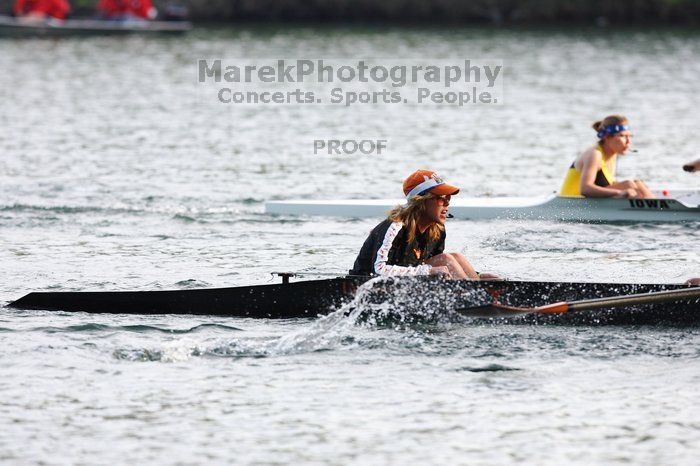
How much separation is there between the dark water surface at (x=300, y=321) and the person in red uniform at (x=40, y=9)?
55.8 feet

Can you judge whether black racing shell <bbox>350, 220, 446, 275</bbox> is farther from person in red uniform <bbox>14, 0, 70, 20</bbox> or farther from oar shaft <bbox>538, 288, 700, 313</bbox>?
person in red uniform <bbox>14, 0, 70, 20</bbox>

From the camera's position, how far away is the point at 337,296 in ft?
35.8

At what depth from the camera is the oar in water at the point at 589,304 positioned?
1028 cm

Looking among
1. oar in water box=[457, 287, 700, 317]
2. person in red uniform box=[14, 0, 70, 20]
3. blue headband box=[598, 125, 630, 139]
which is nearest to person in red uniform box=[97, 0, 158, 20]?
person in red uniform box=[14, 0, 70, 20]

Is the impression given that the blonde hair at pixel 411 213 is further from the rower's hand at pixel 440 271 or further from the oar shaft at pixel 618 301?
the oar shaft at pixel 618 301

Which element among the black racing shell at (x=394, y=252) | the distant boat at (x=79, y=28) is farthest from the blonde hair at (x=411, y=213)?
the distant boat at (x=79, y=28)

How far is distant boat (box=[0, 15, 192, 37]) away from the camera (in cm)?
4594

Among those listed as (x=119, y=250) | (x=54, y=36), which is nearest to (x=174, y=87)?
(x=54, y=36)

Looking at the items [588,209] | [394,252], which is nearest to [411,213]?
[394,252]

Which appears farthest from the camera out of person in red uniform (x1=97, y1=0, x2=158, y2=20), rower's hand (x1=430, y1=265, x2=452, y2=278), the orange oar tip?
person in red uniform (x1=97, y1=0, x2=158, y2=20)

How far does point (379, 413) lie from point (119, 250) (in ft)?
20.7

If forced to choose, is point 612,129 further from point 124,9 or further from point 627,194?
point 124,9

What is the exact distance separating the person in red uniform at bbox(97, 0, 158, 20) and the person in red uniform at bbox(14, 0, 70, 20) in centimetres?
145

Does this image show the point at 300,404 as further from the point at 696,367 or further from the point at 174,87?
the point at 174,87
